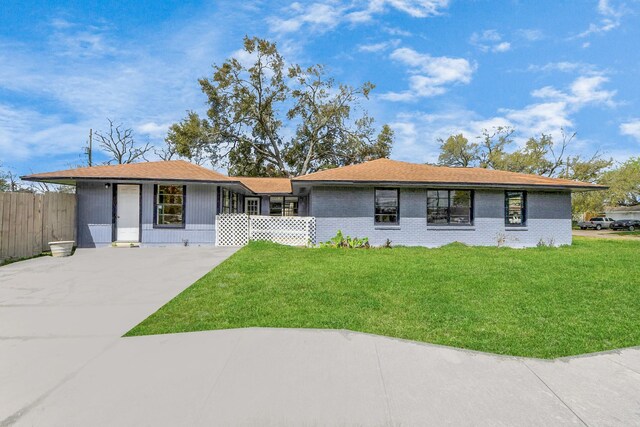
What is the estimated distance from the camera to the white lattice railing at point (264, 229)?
45.8 ft

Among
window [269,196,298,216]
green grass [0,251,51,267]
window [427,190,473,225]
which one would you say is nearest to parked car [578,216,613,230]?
window [427,190,473,225]

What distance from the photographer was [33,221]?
10.7 meters

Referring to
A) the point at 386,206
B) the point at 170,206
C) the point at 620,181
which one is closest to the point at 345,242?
the point at 386,206

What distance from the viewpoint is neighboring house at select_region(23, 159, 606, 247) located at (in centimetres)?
1325

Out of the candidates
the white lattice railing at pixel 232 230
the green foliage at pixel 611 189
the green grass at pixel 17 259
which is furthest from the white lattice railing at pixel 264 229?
the green foliage at pixel 611 189

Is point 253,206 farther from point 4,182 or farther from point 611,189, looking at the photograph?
point 611,189

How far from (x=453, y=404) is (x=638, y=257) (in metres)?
12.7

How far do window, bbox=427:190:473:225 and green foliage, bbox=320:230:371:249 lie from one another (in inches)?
130

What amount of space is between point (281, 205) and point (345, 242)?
32.7ft

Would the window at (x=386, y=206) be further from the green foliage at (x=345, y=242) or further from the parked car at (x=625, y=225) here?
the parked car at (x=625, y=225)

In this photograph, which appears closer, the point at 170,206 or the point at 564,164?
the point at 170,206

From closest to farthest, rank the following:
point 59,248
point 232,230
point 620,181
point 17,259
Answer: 1. point 17,259
2. point 59,248
3. point 232,230
4. point 620,181

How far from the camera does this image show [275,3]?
12891 millimetres

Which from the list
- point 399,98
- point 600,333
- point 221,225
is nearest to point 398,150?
point 399,98
